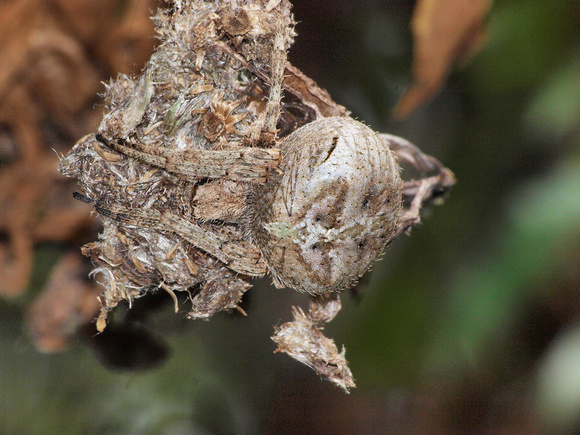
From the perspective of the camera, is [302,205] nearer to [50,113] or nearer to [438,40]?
[50,113]

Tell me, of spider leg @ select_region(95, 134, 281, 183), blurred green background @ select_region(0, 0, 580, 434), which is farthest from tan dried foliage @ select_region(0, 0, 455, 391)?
blurred green background @ select_region(0, 0, 580, 434)

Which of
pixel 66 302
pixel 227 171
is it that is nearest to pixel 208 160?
pixel 227 171

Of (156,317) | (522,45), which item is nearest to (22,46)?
(156,317)

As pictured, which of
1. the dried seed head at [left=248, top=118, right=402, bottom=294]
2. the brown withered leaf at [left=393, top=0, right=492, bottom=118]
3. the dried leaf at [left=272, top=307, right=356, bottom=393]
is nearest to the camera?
the dried seed head at [left=248, top=118, right=402, bottom=294]

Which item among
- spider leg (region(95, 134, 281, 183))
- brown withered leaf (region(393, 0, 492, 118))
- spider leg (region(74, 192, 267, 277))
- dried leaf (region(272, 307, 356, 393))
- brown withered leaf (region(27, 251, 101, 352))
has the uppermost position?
brown withered leaf (region(393, 0, 492, 118))

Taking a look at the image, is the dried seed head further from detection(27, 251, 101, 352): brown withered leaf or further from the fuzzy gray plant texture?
detection(27, 251, 101, 352): brown withered leaf

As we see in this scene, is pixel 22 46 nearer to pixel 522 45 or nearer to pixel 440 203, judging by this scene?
pixel 440 203

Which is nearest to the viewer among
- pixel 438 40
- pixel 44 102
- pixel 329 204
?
pixel 329 204
